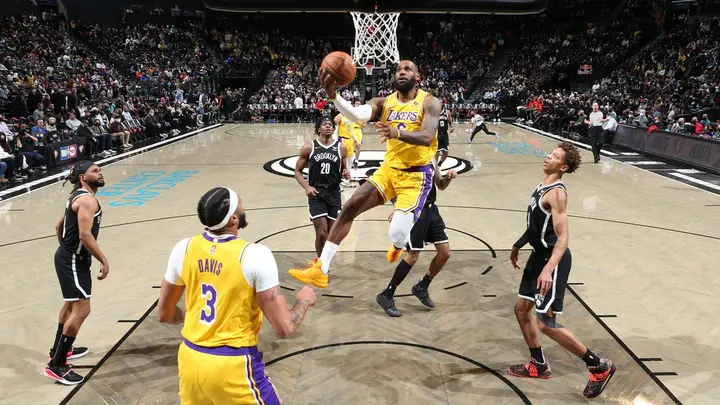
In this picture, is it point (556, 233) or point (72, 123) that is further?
point (72, 123)

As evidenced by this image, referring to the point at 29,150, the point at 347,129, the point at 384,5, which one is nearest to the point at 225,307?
the point at 347,129

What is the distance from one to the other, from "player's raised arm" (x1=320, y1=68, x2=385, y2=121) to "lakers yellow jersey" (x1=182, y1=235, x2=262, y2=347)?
6.08ft

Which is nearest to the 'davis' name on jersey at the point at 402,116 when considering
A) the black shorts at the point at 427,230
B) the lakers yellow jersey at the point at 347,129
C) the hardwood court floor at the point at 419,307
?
the black shorts at the point at 427,230

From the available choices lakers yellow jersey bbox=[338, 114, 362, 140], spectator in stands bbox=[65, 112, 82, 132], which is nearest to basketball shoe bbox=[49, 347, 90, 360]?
lakers yellow jersey bbox=[338, 114, 362, 140]

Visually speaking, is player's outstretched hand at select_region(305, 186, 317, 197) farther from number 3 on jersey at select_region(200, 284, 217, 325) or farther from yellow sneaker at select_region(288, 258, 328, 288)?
number 3 on jersey at select_region(200, 284, 217, 325)

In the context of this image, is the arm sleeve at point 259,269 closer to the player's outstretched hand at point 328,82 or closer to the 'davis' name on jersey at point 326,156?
the player's outstretched hand at point 328,82

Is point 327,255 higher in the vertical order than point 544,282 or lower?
lower

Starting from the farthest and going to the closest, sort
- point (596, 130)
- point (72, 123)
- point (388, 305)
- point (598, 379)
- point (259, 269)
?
1. point (72, 123)
2. point (596, 130)
3. point (388, 305)
4. point (598, 379)
5. point (259, 269)

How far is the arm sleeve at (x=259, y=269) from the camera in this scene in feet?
7.59

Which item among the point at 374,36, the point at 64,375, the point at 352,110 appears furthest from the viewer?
the point at 374,36

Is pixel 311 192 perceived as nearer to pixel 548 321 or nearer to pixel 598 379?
pixel 548 321

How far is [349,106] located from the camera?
13.7 ft

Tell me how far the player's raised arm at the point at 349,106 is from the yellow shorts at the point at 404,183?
0.47m

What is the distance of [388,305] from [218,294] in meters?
2.77
